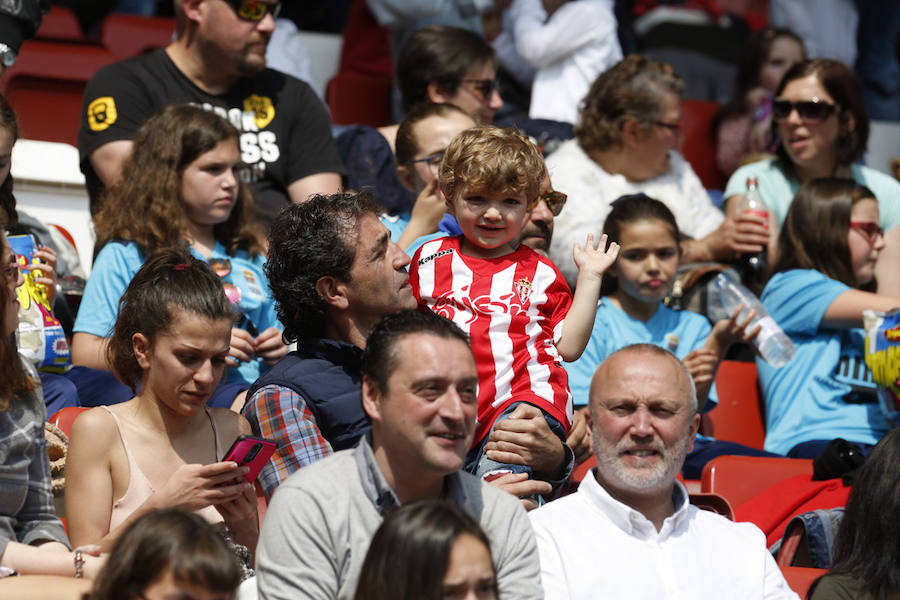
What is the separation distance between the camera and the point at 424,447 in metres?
2.72

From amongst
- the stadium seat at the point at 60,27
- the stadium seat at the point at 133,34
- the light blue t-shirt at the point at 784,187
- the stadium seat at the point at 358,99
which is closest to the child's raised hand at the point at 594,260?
the light blue t-shirt at the point at 784,187

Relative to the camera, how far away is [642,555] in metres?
3.21

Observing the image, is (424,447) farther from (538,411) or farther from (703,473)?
(703,473)

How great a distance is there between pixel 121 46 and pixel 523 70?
2.17 m

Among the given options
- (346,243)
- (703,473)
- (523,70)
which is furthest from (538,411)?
(523,70)

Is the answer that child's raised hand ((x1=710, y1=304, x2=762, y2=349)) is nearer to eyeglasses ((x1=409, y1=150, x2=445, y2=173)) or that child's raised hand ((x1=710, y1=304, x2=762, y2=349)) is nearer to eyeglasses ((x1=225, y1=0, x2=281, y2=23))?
eyeglasses ((x1=409, y1=150, x2=445, y2=173))

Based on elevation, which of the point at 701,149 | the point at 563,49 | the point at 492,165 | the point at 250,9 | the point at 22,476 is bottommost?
the point at 22,476

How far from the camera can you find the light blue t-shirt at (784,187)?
5.82 meters

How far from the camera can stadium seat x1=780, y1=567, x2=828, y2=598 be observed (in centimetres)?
348

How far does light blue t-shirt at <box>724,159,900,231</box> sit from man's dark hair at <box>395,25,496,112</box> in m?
1.26

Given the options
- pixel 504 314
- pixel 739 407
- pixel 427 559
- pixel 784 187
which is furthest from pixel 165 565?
pixel 784 187

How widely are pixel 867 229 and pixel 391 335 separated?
2962mm

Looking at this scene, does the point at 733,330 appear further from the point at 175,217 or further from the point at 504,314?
the point at 175,217

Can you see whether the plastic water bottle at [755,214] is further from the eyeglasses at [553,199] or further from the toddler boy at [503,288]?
the toddler boy at [503,288]
